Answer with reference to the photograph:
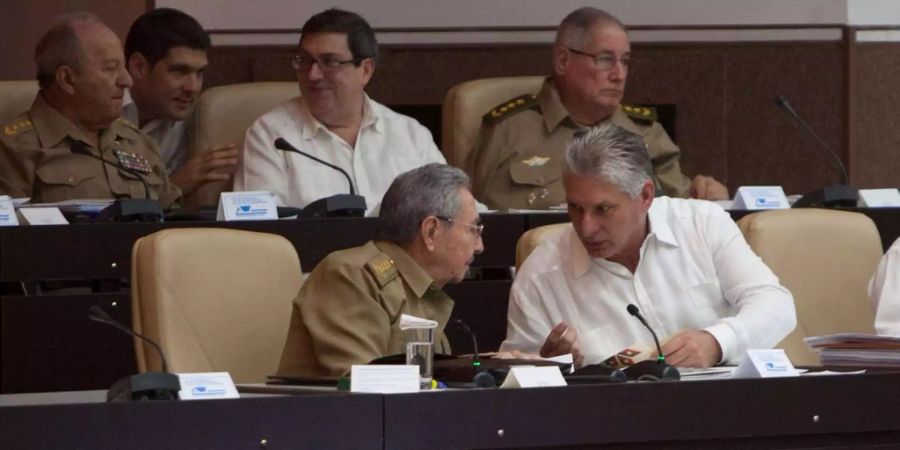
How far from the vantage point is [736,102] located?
252 inches

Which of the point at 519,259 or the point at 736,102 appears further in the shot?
the point at 736,102

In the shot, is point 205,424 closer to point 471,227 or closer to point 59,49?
point 471,227

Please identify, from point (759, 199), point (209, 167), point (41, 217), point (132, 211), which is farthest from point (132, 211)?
point (759, 199)

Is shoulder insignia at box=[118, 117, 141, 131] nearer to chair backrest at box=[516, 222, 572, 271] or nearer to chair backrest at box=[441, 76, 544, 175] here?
chair backrest at box=[441, 76, 544, 175]

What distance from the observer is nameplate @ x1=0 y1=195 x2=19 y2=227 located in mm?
3949

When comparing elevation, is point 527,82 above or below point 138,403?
above

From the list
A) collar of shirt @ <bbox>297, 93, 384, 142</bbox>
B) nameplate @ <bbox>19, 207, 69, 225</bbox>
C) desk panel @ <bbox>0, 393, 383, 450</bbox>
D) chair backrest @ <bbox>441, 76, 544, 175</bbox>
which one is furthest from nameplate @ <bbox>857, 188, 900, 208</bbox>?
desk panel @ <bbox>0, 393, 383, 450</bbox>

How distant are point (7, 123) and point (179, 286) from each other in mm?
1616

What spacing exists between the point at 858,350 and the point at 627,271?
0.68 m

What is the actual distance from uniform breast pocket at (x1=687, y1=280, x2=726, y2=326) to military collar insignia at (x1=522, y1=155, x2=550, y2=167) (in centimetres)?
153

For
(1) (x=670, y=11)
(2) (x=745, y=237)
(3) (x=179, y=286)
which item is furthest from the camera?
(1) (x=670, y=11)

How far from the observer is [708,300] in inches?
140

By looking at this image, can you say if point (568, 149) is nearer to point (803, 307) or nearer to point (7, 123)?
point (803, 307)

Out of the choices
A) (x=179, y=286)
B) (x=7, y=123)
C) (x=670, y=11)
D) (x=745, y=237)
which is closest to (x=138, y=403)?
(x=179, y=286)
